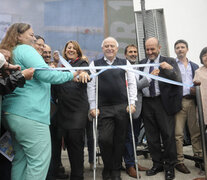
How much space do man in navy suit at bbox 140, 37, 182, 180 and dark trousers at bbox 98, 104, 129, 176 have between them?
1.63ft

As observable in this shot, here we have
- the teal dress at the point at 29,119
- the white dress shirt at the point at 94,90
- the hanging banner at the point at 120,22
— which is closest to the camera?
the teal dress at the point at 29,119

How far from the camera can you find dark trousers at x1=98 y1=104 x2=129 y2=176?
315 cm

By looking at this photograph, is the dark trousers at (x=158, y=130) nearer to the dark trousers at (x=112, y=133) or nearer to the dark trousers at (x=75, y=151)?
the dark trousers at (x=112, y=133)

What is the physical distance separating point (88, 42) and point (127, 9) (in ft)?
4.99

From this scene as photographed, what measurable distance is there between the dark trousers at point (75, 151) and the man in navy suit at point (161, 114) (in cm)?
106

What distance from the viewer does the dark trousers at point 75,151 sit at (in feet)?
9.70

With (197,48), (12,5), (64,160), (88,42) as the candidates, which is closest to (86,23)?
(88,42)

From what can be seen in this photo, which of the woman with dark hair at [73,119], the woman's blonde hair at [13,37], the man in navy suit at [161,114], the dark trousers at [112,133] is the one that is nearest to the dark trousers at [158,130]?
the man in navy suit at [161,114]

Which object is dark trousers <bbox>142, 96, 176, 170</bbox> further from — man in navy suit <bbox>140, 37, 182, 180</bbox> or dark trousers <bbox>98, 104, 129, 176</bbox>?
dark trousers <bbox>98, 104, 129, 176</bbox>

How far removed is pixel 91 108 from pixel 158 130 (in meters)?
1.09

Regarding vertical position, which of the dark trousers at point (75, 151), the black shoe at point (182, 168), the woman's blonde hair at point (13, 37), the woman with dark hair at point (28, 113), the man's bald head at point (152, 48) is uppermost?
the man's bald head at point (152, 48)

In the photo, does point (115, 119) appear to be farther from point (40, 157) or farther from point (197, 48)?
point (197, 48)

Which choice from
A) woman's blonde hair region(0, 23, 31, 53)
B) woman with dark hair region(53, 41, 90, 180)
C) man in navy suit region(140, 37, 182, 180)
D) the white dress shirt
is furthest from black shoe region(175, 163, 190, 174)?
woman's blonde hair region(0, 23, 31, 53)

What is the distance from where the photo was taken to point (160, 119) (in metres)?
3.45
